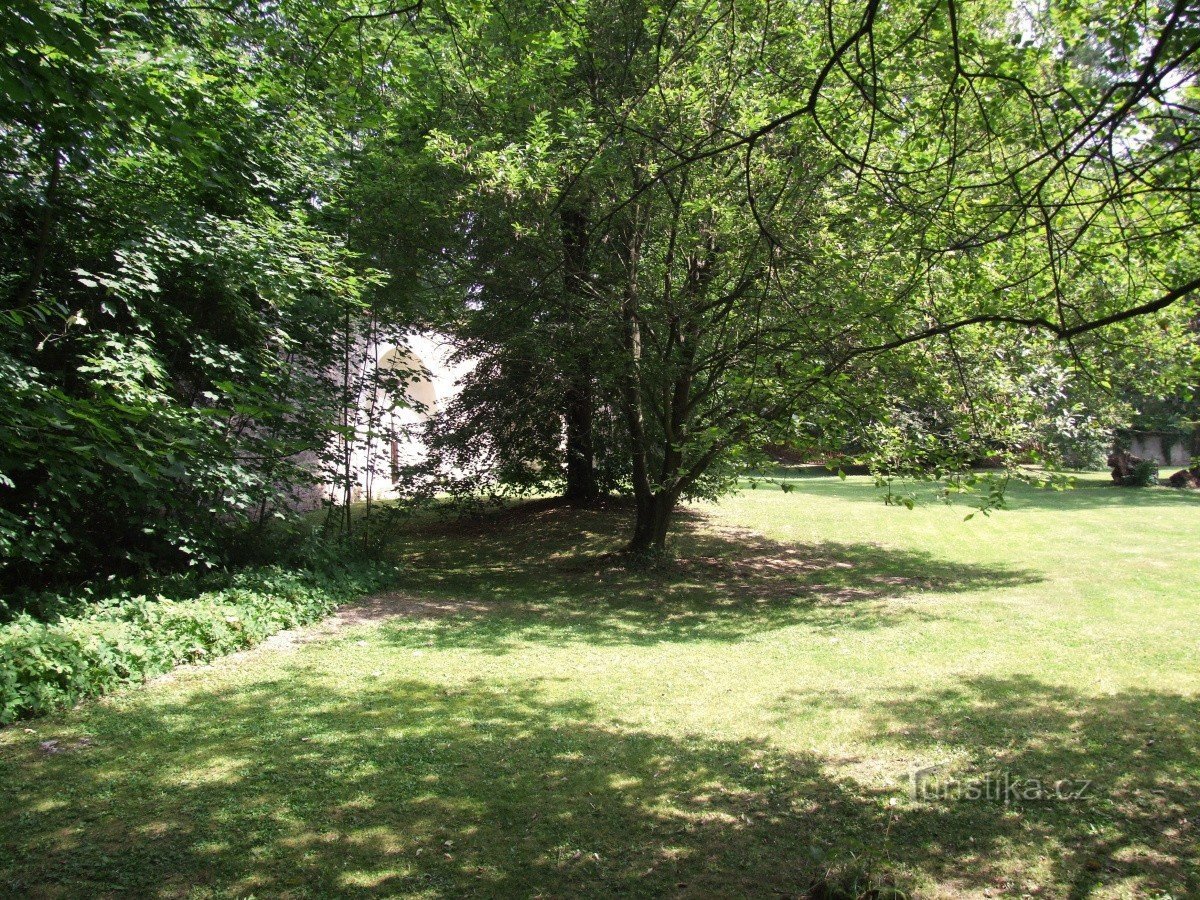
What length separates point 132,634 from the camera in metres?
6.30

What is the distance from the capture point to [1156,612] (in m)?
9.83

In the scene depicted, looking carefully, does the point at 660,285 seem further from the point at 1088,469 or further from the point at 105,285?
the point at 1088,469

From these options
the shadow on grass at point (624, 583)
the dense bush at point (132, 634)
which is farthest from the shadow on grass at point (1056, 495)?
the dense bush at point (132, 634)

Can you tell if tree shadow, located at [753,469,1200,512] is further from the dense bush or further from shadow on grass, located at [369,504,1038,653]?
the dense bush

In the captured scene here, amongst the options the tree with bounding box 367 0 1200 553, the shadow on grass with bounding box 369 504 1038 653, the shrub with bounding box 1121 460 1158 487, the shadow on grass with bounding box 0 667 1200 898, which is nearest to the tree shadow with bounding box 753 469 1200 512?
the shrub with bounding box 1121 460 1158 487

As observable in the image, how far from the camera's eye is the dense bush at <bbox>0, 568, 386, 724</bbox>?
5.27 metres

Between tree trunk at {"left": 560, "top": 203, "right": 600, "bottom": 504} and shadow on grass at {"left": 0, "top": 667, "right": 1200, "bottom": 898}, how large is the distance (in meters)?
5.22

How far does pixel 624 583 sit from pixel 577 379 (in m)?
3.38

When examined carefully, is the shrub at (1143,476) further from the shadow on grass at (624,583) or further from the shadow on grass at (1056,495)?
the shadow on grass at (624,583)

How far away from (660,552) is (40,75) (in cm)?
1021

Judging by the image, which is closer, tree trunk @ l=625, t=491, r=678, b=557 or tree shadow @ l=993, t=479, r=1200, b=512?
tree trunk @ l=625, t=491, r=678, b=557

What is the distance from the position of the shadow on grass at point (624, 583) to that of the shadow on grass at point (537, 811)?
9.54 feet

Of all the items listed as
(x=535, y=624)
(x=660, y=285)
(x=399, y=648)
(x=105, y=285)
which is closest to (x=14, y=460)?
(x=105, y=285)

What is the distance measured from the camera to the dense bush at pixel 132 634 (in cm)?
527
